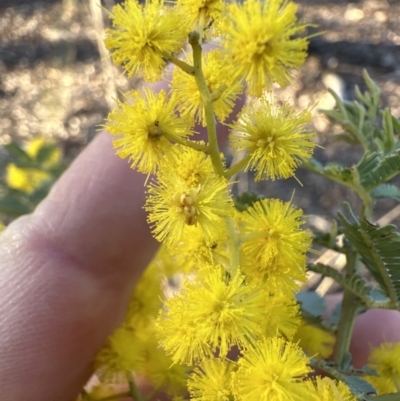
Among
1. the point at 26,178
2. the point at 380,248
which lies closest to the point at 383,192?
the point at 380,248

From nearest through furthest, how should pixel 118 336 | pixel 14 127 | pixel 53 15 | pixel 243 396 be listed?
pixel 243 396 < pixel 118 336 < pixel 14 127 < pixel 53 15

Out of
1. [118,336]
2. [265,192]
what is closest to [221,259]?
[118,336]

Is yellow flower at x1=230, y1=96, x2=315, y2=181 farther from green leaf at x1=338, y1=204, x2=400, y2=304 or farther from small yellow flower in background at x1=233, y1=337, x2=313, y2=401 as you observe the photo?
small yellow flower in background at x1=233, y1=337, x2=313, y2=401

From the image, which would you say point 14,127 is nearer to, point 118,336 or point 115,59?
point 118,336

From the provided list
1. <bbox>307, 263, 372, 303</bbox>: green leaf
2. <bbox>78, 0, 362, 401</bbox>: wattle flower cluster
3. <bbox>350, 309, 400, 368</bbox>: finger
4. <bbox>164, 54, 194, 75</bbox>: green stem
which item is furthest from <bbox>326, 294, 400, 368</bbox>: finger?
<bbox>164, 54, 194, 75</bbox>: green stem

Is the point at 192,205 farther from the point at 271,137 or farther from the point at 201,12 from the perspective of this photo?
the point at 201,12

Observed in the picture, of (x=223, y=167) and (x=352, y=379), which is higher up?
(x=223, y=167)
